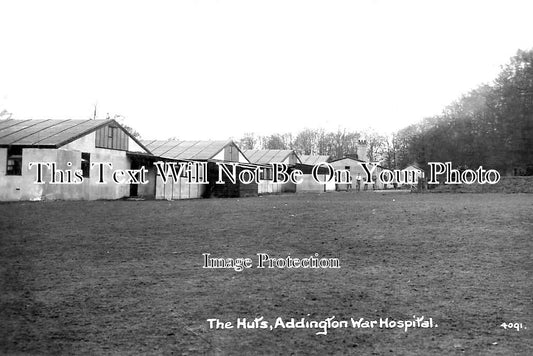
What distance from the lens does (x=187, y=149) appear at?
38.2 meters

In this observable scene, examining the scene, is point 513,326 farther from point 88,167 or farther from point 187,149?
point 187,149

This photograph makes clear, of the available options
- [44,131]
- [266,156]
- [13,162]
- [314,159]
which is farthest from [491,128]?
[314,159]

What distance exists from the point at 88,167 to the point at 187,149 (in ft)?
47.0

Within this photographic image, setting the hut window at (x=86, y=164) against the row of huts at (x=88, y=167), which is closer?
the row of huts at (x=88, y=167)

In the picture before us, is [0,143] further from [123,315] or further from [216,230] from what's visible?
[123,315]

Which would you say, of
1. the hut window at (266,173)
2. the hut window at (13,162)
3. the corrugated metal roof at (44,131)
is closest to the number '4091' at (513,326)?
the corrugated metal roof at (44,131)

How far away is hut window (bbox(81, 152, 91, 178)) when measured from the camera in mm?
23980

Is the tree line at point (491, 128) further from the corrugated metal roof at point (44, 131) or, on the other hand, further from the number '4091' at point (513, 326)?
the number '4091' at point (513, 326)

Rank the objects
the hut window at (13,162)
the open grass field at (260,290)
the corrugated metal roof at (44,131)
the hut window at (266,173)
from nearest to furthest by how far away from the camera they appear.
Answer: the open grass field at (260,290) < the hut window at (13,162) < the corrugated metal roof at (44,131) < the hut window at (266,173)

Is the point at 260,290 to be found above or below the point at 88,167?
below

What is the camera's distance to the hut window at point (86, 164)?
944 inches

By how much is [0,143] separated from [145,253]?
17.9 metres

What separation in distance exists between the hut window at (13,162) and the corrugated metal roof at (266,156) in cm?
3145

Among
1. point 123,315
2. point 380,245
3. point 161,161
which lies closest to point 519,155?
point 161,161
